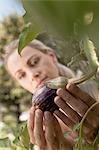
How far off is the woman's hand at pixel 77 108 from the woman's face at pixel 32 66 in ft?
1.54

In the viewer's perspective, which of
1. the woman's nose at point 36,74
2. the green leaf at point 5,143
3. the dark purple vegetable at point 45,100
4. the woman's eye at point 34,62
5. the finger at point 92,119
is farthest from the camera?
the woman's eye at point 34,62

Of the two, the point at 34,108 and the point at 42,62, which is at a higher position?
the point at 42,62

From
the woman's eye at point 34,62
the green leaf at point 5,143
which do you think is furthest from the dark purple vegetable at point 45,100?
the woman's eye at point 34,62

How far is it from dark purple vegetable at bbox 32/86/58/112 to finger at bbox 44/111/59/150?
0.01 metres

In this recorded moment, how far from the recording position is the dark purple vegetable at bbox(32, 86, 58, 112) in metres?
0.43

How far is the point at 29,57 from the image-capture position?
1.12 meters

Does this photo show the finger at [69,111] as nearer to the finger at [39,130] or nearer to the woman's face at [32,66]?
the finger at [39,130]

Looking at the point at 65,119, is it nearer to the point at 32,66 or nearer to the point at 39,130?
the point at 39,130

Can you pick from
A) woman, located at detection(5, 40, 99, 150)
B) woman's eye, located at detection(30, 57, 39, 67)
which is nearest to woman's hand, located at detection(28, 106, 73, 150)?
woman, located at detection(5, 40, 99, 150)

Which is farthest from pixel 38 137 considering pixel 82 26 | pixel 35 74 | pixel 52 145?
pixel 35 74

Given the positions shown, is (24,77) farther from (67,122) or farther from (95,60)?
(95,60)

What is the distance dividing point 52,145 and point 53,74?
0.61m

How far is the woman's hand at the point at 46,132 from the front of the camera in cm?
42

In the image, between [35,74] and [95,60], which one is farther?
[35,74]
